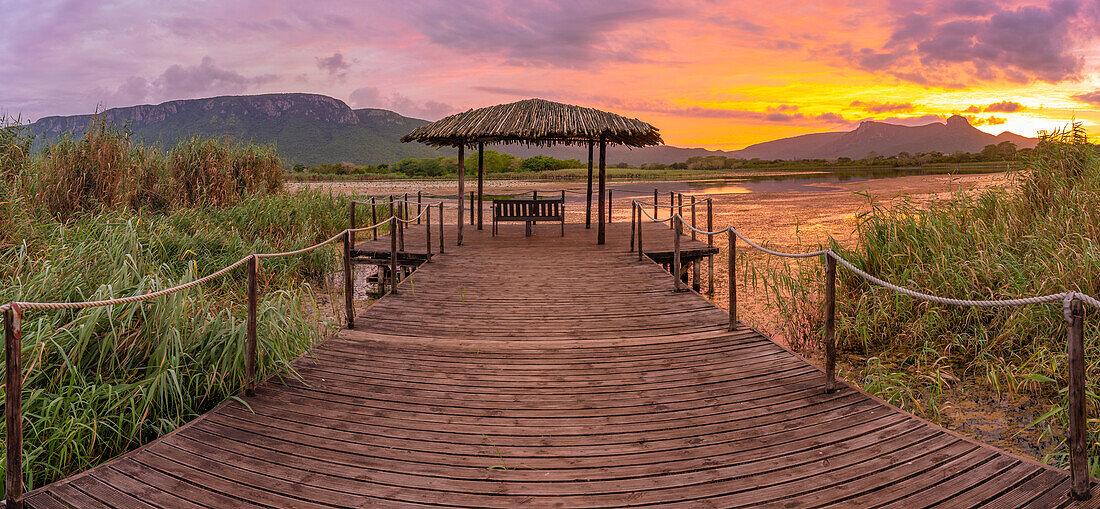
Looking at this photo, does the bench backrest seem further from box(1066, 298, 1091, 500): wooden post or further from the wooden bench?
box(1066, 298, 1091, 500): wooden post

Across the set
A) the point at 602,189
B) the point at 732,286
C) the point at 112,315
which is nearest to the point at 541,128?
the point at 602,189

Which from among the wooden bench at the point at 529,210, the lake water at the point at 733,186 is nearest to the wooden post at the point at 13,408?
the wooden bench at the point at 529,210

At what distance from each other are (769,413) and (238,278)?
765 centimetres

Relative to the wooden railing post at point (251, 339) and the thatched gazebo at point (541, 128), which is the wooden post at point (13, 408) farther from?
the thatched gazebo at point (541, 128)

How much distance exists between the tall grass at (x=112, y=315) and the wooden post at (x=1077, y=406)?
4565 mm

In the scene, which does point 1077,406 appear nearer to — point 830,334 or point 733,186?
point 830,334

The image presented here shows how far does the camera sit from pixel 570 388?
4148 mm

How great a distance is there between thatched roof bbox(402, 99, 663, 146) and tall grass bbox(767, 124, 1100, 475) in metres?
4.69

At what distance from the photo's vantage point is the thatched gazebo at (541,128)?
434 inches

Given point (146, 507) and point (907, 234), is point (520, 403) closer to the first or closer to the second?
point (146, 507)

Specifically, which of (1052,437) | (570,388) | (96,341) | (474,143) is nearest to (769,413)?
(570,388)

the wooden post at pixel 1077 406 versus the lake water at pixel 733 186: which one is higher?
the lake water at pixel 733 186

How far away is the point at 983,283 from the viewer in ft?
20.6

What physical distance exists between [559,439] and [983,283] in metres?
5.58
